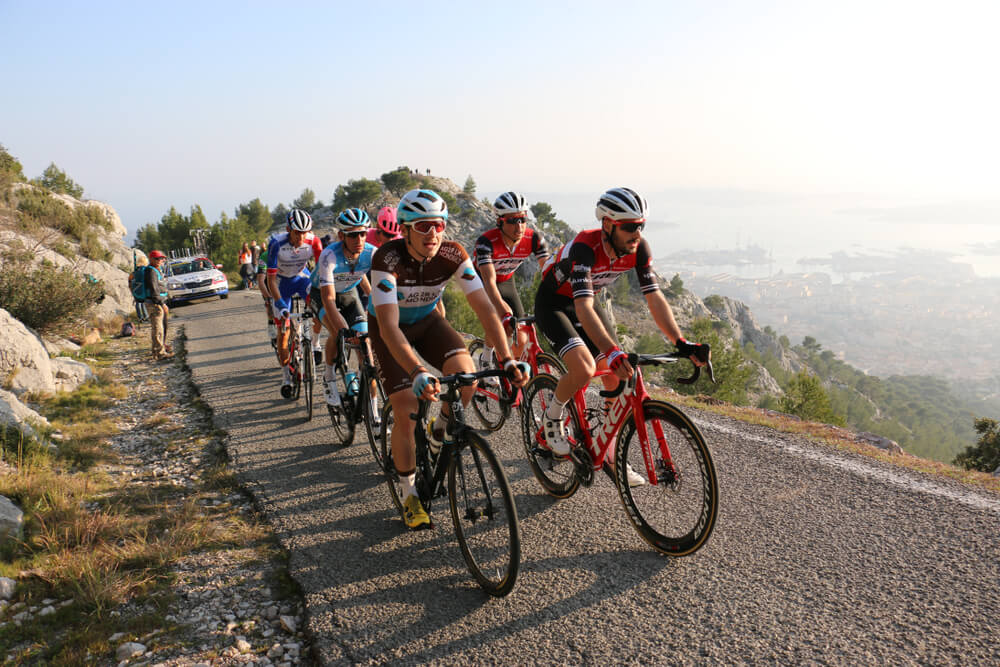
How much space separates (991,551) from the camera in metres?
3.58

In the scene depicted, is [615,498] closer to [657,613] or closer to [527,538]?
Result: [527,538]

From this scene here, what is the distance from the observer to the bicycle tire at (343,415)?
586cm

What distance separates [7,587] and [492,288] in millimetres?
4436

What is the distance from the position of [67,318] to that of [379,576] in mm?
11770

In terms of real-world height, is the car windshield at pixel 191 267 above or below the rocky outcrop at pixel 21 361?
above

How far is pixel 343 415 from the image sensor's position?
20.4 feet

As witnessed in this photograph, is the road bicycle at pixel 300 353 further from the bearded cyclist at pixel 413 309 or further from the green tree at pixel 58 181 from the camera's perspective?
the green tree at pixel 58 181

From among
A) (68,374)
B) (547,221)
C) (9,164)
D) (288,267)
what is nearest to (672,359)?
(288,267)

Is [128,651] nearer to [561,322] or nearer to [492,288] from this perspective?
[561,322]

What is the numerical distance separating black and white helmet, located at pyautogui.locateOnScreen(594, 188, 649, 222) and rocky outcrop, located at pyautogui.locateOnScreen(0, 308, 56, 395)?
8.41 m

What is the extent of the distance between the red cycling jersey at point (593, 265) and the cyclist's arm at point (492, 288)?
92cm

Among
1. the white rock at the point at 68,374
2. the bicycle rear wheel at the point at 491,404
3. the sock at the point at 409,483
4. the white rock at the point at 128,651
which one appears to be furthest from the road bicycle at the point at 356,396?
the white rock at the point at 68,374

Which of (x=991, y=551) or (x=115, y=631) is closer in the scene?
(x=115, y=631)

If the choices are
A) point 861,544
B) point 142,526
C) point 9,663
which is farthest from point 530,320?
point 9,663
